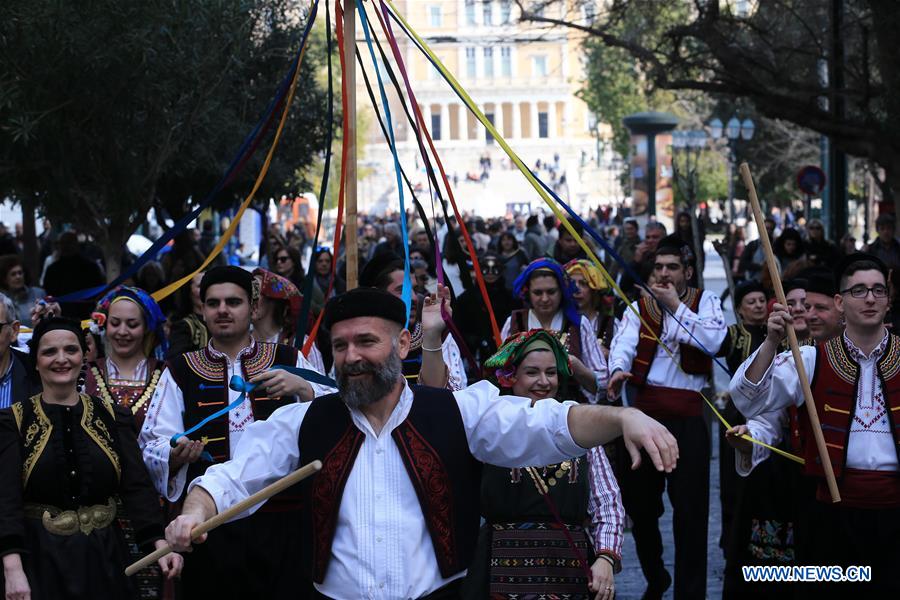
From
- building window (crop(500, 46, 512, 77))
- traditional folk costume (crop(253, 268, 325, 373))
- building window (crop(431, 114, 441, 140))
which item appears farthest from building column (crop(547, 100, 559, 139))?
traditional folk costume (crop(253, 268, 325, 373))

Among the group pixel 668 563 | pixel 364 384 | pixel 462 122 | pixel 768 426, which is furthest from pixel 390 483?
pixel 462 122

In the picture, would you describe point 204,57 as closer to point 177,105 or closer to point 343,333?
point 177,105

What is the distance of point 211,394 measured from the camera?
6156mm

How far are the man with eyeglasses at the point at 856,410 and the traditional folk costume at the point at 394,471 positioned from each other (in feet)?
5.94

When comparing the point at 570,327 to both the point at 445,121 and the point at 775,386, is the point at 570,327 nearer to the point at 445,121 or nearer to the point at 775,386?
the point at 775,386

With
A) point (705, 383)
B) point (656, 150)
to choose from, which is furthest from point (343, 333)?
point (656, 150)

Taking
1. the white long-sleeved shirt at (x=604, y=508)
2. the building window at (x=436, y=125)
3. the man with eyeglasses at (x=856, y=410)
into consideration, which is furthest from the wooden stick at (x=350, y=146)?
the building window at (x=436, y=125)

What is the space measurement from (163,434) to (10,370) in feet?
4.25

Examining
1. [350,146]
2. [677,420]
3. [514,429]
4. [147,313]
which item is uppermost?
[350,146]

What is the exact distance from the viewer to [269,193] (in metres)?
18.5

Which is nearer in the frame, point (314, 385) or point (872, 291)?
point (872, 291)

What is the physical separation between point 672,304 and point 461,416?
346 centimetres

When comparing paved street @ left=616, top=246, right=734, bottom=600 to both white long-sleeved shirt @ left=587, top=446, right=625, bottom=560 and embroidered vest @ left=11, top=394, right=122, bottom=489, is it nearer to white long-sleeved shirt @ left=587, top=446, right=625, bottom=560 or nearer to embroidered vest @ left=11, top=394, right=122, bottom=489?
white long-sleeved shirt @ left=587, top=446, right=625, bottom=560

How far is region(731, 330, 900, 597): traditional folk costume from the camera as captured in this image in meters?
5.84
